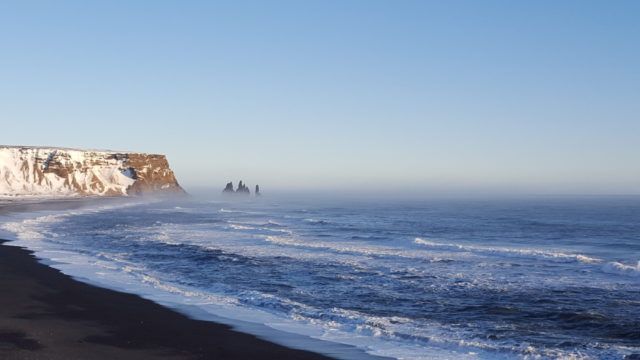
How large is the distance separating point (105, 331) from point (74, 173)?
139m

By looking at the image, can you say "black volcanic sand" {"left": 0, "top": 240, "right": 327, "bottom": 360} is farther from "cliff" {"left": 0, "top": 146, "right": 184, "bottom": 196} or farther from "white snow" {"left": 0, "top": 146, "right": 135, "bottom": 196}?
"cliff" {"left": 0, "top": 146, "right": 184, "bottom": 196}

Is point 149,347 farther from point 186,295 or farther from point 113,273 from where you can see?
point 113,273

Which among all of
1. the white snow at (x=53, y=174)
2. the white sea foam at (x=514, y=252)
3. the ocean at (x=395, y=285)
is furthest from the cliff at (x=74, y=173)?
the white sea foam at (x=514, y=252)

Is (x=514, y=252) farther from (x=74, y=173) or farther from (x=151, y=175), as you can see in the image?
(x=151, y=175)

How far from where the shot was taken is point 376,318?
17.1 meters

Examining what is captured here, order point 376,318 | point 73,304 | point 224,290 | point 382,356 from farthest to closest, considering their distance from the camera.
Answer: point 224,290
point 73,304
point 376,318
point 382,356

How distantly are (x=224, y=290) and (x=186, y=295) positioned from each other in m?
1.77

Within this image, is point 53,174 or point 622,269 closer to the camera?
point 622,269

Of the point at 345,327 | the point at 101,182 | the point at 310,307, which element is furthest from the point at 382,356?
the point at 101,182

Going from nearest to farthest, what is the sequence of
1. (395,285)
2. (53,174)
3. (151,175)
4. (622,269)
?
(395,285)
(622,269)
(53,174)
(151,175)

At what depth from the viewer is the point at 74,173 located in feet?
472

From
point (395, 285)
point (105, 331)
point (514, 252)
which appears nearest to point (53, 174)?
point (514, 252)

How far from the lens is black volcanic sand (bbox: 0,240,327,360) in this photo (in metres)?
12.6

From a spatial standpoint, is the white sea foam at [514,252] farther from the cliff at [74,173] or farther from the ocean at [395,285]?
the cliff at [74,173]
